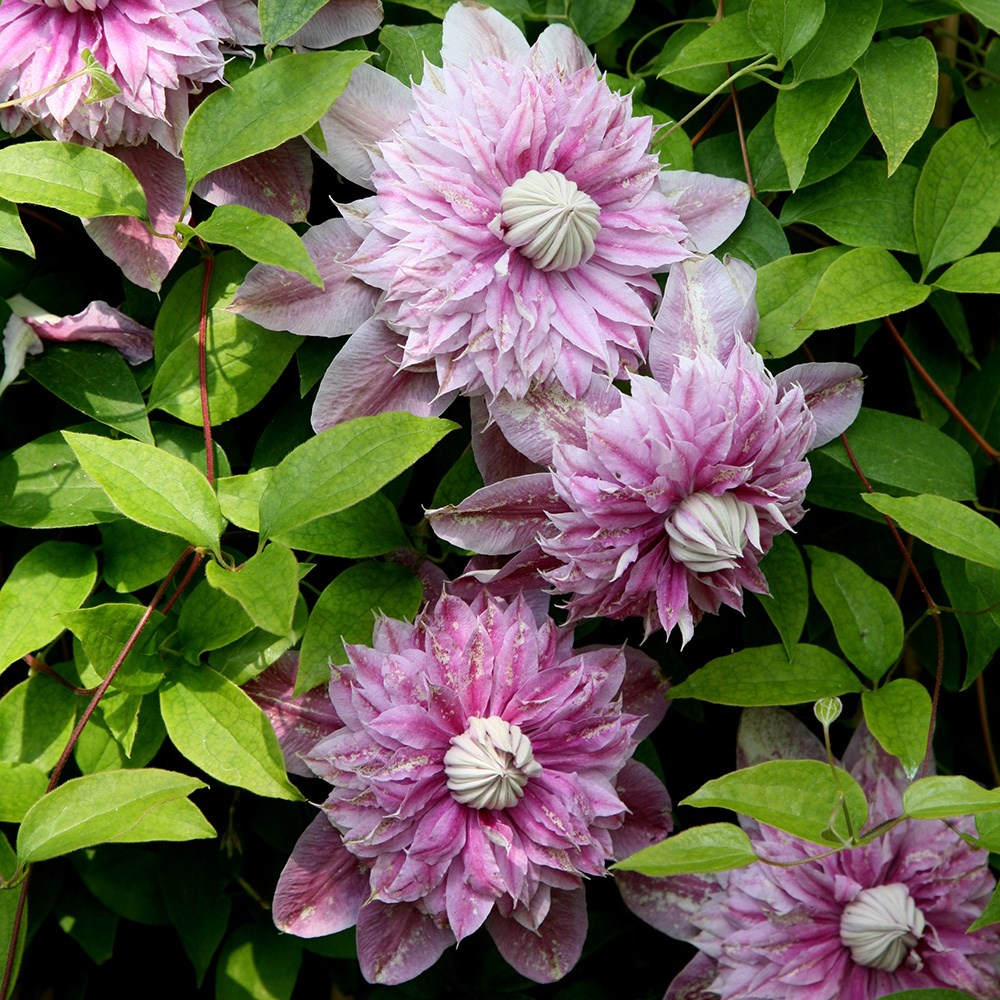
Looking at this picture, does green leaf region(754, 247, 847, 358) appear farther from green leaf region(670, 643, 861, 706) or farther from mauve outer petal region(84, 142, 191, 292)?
mauve outer petal region(84, 142, 191, 292)

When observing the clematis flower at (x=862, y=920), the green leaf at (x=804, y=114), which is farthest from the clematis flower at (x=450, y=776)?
the green leaf at (x=804, y=114)

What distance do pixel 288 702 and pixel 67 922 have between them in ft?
0.77

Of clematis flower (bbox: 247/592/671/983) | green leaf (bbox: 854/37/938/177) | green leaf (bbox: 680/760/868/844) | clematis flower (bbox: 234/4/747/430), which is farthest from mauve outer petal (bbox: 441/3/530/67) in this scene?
green leaf (bbox: 680/760/868/844)

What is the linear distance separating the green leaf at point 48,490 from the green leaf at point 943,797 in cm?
46

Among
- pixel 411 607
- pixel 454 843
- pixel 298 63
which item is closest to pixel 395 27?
pixel 298 63

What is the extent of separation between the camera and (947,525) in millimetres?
618

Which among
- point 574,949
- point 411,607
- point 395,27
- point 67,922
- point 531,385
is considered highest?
point 395,27

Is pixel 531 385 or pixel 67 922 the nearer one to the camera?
pixel 531 385

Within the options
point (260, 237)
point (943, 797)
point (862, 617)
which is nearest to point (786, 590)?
point (862, 617)

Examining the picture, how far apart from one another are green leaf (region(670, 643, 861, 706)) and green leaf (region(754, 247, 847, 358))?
0.18 meters

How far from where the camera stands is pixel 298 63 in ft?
2.03

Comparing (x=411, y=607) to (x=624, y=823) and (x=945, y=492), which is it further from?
(x=945, y=492)

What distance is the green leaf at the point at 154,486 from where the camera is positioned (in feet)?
1.87

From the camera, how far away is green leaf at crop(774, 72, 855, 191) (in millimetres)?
671
